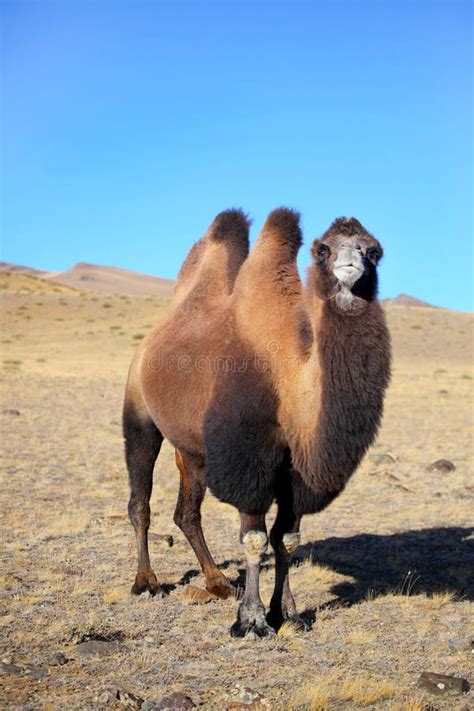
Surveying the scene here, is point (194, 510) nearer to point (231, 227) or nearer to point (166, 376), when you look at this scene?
point (166, 376)

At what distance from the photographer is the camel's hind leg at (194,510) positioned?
22.6 ft

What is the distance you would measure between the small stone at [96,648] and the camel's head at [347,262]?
2570 millimetres

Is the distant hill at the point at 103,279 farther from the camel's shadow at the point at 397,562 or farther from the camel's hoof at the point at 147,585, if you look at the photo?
the camel's hoof at the point at 147,585

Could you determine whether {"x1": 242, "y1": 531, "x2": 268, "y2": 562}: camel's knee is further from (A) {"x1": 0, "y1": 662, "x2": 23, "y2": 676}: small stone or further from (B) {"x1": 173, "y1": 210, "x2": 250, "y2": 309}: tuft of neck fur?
(B) {"x1": 173, "y1": 210, "x2": 250, "y2": 309}: tuft of neck fur

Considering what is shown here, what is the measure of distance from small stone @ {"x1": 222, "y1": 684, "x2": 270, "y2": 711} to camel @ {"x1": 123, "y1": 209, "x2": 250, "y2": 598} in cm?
238

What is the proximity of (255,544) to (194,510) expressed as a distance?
5.36 ft

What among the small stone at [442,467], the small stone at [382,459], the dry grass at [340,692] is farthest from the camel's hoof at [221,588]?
the small stone at [382,459]

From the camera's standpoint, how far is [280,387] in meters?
5.48

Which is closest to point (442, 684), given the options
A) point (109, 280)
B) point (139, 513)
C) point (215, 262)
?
point (139, 513)

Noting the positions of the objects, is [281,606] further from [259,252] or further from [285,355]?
[259,252]

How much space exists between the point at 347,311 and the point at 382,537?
463 cm

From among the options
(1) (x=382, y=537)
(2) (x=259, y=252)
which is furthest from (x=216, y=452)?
(1) (x=382, y=537)

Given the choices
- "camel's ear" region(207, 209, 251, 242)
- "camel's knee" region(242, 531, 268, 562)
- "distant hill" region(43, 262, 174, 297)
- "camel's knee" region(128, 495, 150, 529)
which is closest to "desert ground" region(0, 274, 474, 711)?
"camel's knee" region(128, 495, 150, 529)

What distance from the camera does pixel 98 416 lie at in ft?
59.4
